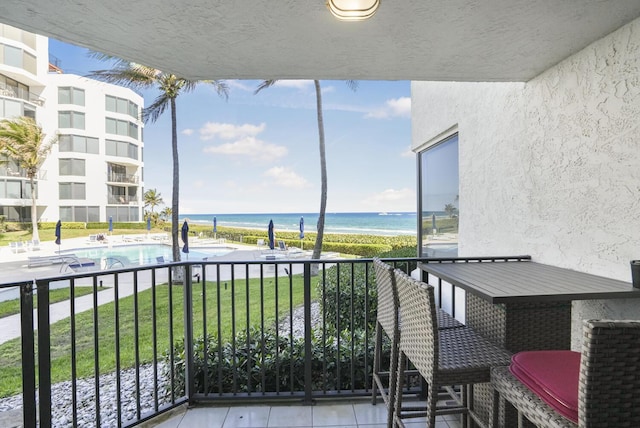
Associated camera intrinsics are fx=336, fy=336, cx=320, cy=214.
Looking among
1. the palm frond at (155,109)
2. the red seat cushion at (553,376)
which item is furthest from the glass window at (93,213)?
the red seat cushion at (553,376)

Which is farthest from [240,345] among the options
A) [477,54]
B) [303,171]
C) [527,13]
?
[303,171]

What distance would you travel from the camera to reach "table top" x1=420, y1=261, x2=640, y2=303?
1.41 m

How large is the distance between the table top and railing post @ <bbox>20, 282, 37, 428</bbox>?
2038 mm

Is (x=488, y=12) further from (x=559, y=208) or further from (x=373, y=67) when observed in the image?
(x=559, y=208)

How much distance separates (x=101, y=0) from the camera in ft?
4.64

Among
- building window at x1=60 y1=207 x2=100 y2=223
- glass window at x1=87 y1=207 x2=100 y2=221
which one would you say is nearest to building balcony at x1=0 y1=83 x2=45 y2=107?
building window at x1=60 y1=207 x2=100 y2=223

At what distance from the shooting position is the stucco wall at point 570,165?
165cm

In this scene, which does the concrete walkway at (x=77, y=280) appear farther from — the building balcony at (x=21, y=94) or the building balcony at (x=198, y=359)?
the building balcony at (x=21, y=94)

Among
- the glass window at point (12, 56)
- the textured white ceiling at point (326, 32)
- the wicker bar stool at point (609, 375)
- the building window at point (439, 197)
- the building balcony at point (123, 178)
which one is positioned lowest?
the wicker bar stool at point (609, 375)

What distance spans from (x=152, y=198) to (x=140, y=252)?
969 cm

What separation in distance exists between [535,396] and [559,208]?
1392 mm

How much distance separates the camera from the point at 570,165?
2.00 meters

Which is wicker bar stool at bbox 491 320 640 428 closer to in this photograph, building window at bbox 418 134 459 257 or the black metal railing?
the black metal railing

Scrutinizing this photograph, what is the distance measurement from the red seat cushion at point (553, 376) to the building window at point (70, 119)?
26489 mm
